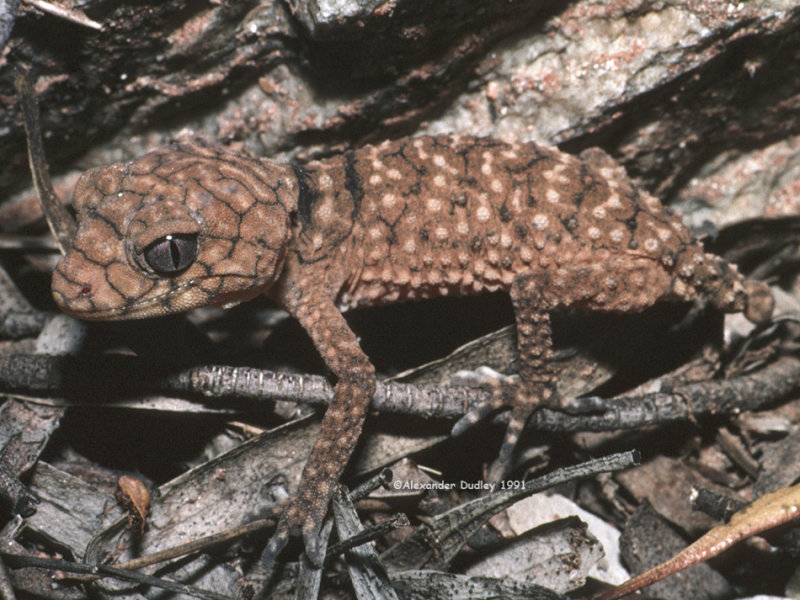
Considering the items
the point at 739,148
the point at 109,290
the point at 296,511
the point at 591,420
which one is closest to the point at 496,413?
the point at 591,420

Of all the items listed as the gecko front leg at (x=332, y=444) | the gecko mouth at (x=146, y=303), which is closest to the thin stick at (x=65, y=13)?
the gecko mouth at (x=146, y=303)

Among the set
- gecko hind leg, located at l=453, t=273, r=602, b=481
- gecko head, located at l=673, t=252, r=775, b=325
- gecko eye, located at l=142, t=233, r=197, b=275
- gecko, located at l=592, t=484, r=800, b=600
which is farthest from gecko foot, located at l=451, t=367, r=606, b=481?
gecko eye, located at l=142, t=233, r=197, b=275

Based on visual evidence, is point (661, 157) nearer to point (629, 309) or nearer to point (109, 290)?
point (629, 309)

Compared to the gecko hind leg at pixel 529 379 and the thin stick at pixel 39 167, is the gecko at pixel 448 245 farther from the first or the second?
the thin stick at pixel 39 167

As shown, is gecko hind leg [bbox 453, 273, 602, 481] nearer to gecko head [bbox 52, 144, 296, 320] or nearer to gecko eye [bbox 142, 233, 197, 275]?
gecko head [bbox 52, 144, 296, 320]

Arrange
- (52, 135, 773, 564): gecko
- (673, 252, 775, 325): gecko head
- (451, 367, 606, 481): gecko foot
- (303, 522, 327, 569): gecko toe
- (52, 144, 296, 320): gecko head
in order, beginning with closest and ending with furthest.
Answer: (303, 522, 327, 569): gecko toe
(52, 144, 296, 320): gecko head
(52, 135, 773, 564): gecko
(451, 367, 606, 481): gecko foot
(673, 252, 775, 325): gecko head

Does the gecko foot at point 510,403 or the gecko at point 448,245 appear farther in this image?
the gecko foot at point 510,403
